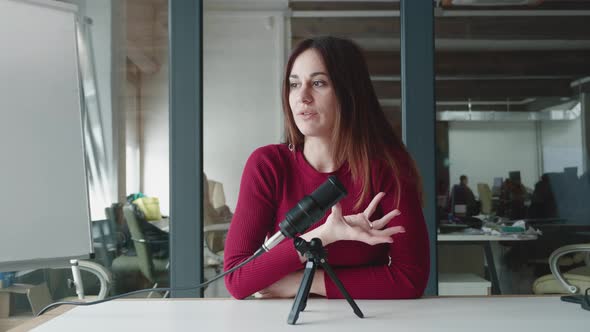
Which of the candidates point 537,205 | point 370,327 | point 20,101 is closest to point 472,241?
point 537,205

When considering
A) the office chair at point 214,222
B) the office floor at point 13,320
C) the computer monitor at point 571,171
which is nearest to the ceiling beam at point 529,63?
the computer monitor at point 571,171

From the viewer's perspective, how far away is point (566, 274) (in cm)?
289

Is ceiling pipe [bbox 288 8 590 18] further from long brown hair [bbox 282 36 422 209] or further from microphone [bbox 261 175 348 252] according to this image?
microphone [bbox 261 175 348 252]

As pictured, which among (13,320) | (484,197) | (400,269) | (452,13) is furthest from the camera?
(484,197)

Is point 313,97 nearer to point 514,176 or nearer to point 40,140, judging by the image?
point 40,140

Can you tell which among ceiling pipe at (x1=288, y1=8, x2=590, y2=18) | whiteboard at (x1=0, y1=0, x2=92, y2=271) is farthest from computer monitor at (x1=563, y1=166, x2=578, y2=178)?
whiteboard at (x1=0, y1=0, x2=92, y2=271)

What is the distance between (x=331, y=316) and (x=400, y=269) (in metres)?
0.31

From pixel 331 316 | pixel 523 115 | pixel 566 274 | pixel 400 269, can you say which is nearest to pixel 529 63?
pixel 523 115

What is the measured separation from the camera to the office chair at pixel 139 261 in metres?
2.36

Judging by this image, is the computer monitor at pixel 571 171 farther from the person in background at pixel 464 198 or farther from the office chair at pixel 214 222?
the office chair at pixel 214 222

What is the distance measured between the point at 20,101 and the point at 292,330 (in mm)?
1162

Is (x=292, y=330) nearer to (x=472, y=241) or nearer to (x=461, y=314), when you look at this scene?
(x=461, y=314)

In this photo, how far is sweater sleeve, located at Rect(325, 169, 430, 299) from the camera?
1239 millimetres

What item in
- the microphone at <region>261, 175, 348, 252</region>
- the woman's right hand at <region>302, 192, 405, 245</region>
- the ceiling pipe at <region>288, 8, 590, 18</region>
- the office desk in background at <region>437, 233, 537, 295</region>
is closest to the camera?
the microphone at <region>261, 175, 348, 252</region>
